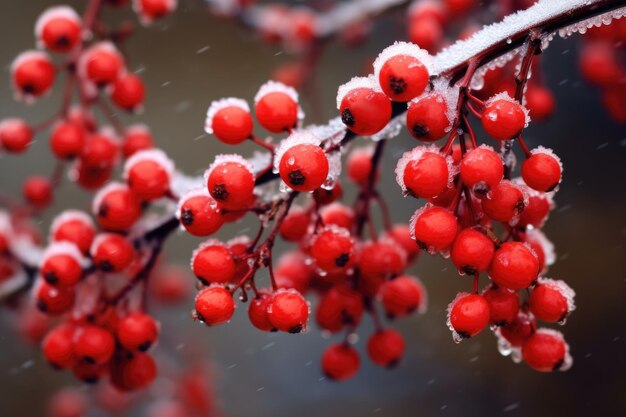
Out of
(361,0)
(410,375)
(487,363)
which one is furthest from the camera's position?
(410,375)

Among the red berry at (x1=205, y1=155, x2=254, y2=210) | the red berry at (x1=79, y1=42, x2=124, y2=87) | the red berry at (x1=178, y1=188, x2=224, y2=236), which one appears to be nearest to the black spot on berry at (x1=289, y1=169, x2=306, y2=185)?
the red berry at (x1=205, y1=155, x2=254, y2=210)

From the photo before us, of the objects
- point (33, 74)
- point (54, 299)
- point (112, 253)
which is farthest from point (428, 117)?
point (33, 74)

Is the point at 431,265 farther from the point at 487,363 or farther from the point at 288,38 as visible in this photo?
the point at 288,38

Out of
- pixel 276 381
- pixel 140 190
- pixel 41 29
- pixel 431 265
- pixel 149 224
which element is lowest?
pixel 276 381

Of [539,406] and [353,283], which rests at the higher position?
[353,283]

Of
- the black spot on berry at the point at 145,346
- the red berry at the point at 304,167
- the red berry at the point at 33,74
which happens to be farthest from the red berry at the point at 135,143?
the red berry at the point at 304,167

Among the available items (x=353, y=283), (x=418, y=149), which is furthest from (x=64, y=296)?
(x=418, y=149)

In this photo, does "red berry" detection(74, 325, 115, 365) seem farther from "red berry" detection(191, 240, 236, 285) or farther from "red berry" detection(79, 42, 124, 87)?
"red berry" detection(79, 42, 124, 87)

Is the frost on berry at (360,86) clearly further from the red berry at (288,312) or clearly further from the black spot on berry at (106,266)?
the black spot on berry at (106,266)
